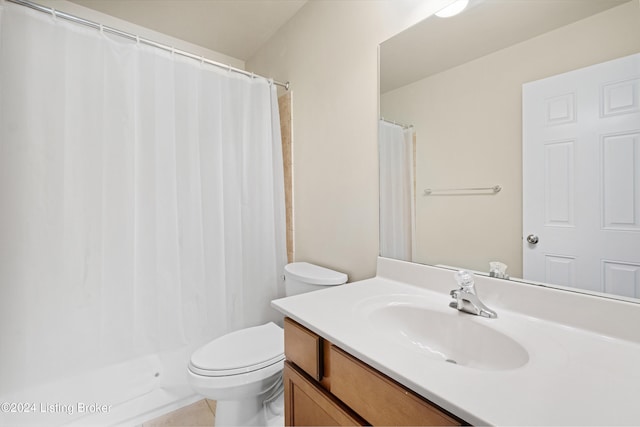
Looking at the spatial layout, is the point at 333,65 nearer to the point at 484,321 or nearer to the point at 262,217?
the point at 262,217

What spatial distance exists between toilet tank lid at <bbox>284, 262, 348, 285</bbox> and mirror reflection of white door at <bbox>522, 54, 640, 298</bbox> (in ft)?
2.55

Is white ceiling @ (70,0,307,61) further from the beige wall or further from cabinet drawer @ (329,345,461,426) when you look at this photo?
cabinet drawer @ (329,345,461,426)

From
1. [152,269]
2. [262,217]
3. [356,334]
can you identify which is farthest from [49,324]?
[356,334]

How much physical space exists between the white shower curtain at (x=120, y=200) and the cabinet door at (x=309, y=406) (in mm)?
890

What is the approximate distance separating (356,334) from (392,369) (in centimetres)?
16

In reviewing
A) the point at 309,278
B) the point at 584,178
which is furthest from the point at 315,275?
the point at 584,178

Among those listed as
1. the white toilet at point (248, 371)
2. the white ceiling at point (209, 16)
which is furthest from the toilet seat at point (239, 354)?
the white ceiling at point (209, 16)

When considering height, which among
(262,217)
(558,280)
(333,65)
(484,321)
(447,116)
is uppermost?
(333,65)

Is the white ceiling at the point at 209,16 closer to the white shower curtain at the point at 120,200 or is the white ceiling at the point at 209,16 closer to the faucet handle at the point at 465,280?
the white shower curtain at the point at 120,200

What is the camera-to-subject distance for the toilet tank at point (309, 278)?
1.37m

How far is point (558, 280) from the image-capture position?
2.63 ft

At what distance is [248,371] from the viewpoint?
1188mm

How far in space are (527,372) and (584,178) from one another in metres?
0.56

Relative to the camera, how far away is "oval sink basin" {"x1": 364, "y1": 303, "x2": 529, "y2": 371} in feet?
2.34
